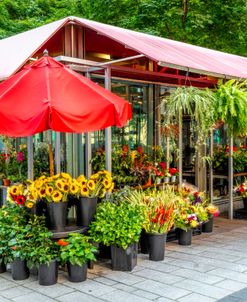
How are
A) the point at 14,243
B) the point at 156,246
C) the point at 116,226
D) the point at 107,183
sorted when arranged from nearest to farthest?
the point at 14,243, the point at 116,226, the point at 107,183, the point at 156,246

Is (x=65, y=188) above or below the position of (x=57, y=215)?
above

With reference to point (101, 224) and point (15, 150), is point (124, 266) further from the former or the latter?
point (15, 150)

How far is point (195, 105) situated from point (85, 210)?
2.17 m

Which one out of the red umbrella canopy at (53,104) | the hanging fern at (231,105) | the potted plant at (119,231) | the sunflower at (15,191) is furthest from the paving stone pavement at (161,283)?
the hanging fern at (231,105)

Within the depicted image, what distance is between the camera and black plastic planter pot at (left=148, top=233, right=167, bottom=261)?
5691 mm

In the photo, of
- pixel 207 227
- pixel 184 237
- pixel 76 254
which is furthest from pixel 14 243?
pixel 207 227

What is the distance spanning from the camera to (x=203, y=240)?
6.84m

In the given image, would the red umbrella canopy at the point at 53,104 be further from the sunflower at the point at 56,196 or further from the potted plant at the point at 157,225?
the potted plant at the point at 157,225

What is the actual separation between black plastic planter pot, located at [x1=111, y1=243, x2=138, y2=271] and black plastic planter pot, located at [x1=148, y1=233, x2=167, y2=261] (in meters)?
0.46

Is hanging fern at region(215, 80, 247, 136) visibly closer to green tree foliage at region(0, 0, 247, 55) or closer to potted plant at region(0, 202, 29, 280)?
potted plant at region(0, 202, 29, 280)

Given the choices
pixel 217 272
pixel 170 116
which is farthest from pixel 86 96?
pixel 217 272

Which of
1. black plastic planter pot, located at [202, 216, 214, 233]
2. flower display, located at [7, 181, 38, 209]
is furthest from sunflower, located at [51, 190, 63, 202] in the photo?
black plastic planter pot, located at [202, 216, 214, 233]

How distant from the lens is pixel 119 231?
16.7 ft

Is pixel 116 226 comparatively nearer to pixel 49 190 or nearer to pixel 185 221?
pixel 49 190
